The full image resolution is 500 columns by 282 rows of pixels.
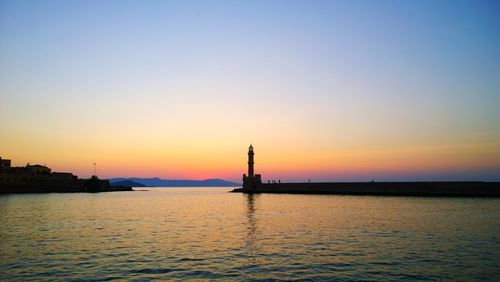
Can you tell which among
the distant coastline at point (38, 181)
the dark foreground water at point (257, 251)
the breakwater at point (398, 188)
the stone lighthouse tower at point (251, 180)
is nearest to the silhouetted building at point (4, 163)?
the distant coastline at point (38, 181)

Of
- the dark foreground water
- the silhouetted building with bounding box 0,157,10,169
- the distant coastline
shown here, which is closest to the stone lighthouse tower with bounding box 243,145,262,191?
the distant coastline

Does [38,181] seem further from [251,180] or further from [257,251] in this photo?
[257,251]

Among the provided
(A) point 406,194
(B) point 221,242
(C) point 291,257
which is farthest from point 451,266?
(A) point 406,194

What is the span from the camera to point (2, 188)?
125625 millimetres

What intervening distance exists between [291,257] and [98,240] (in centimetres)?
1396

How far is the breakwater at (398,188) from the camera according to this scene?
7581cm

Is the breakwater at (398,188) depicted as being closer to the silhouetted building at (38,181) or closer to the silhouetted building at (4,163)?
the silhouetted building at (38,181)

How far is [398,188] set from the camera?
3600 inches

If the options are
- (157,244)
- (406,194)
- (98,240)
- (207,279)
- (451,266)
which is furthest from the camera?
(406,194)

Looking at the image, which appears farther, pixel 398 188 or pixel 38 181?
pixel 38 181

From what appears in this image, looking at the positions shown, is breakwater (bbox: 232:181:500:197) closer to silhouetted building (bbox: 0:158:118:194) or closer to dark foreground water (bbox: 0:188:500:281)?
dark foreground water (bbox: 0:188:500:281)

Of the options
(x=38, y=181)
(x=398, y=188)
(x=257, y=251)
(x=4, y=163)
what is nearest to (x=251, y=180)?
(x=398, y=188)

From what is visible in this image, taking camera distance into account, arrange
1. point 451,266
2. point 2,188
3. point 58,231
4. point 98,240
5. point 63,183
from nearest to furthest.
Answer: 1. point 451,266
2. point 98,240
3. point 58,231
4. point 2,188
5. point 63,183

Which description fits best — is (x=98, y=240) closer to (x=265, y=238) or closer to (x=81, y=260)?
(x=81, y=260)
